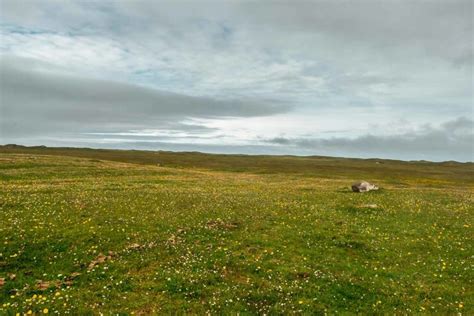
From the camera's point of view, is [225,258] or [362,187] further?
[362,187]

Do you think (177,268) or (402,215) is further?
(402,215)

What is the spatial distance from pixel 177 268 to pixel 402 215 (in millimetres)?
21727

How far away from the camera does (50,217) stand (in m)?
23.9

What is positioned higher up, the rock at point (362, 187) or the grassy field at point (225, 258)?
the rock at point (362, 187)

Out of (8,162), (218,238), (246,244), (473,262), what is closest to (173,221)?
(218,238)

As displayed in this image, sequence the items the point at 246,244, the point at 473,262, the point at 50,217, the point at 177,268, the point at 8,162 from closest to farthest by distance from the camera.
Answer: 1. the point at 177,268
2. the point at 473,262
3. the point at 246,244
4. the point at 50,217
5. the point at 8,162

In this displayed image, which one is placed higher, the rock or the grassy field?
the rock

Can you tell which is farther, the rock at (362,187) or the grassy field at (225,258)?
the rock at (362,187)

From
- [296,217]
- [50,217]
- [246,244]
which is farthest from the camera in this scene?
[296,217]

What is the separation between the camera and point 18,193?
3272 centimetres

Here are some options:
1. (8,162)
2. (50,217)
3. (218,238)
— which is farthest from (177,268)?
(8,162)

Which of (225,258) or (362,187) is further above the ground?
(362,187)

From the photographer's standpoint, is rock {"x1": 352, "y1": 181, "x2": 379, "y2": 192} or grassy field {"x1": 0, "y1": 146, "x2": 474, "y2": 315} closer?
grassy field {"x1": 0, "y1": 146, "x2": 474, "y2": 315}

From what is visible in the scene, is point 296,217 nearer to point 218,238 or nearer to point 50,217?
point 218,238
